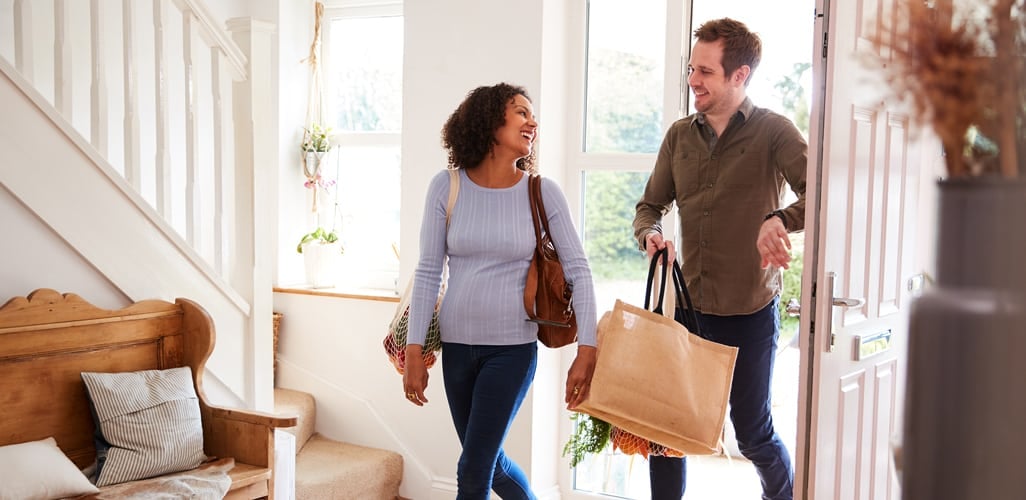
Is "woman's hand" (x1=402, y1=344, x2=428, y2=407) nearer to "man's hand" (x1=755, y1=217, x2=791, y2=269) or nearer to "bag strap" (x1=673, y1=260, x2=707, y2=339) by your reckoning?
"bag strap" (x1=673, y1=260, x2=707, y2=339)

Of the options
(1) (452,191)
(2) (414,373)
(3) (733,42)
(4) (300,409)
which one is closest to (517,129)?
(1) (452,191)

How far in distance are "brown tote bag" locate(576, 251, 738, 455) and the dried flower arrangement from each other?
1.50m

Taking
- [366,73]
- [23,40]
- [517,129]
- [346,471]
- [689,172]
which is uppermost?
[366,73]

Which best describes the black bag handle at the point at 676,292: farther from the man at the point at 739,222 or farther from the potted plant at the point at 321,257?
the potted plant at the point at 321,257

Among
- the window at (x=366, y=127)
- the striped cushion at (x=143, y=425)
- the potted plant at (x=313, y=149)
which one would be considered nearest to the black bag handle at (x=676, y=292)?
the striped cushion at (x=143, y=425)

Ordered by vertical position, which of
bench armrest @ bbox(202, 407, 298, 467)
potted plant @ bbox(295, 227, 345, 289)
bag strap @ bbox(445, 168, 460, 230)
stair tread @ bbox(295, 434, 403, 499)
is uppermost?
bag strap @ bbox(445, 168, 460, 230)

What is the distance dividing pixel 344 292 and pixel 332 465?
821mm

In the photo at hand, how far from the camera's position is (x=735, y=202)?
236cm

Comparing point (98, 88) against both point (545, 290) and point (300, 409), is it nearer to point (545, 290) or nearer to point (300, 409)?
point (545, 290)

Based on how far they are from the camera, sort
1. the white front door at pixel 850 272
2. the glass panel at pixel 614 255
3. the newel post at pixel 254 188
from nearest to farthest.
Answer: the white front door at pixel 850 272 < the newel post at pixel 254 188 < the glass panel at pixel 614 255

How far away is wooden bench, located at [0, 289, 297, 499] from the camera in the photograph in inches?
93.4

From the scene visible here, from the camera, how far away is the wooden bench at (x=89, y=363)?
2371 millimetres

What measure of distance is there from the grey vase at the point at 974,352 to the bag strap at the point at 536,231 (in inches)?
67.9

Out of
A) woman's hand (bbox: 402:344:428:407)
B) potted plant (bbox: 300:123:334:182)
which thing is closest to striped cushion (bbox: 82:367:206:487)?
woman's hand (bbox: 402:344:428:407)
